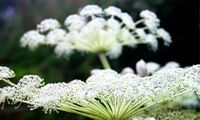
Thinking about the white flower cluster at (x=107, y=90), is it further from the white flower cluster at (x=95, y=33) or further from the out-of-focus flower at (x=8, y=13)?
the out-of-focus flower at (x=8, y=13)

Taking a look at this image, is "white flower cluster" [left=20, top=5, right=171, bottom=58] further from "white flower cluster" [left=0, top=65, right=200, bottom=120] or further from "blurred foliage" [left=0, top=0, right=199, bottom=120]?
"white flower cluster" [left=0, top=65, right=200, bottom=120]

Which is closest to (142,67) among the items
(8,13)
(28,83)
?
(28,83)

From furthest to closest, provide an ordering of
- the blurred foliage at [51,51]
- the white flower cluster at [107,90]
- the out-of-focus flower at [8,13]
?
1. the out-of-focus flower at [8,13]
2. the blurred foliage at [51,51]
3. the white flower cluster at [107,90]

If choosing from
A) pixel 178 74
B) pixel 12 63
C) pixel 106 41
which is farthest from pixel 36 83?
pixel 12 63

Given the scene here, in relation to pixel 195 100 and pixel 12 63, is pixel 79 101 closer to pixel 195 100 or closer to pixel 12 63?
A: pixel 195 100

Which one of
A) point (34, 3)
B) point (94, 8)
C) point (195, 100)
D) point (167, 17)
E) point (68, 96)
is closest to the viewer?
A: point (68, 96)

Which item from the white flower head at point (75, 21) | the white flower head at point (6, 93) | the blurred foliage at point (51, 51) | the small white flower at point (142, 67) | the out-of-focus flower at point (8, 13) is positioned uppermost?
the out-of-focus flower at point (8, 13)

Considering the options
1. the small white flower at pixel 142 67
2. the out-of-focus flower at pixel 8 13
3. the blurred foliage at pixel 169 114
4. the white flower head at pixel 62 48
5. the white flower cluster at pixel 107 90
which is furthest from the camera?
the out-of-focus flower at pixel 8 13

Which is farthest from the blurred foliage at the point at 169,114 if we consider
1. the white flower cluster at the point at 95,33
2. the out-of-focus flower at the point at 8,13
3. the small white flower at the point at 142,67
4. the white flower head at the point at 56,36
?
the out-of-focus flower at the point at 8,13

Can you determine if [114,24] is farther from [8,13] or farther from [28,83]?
[8,13]
